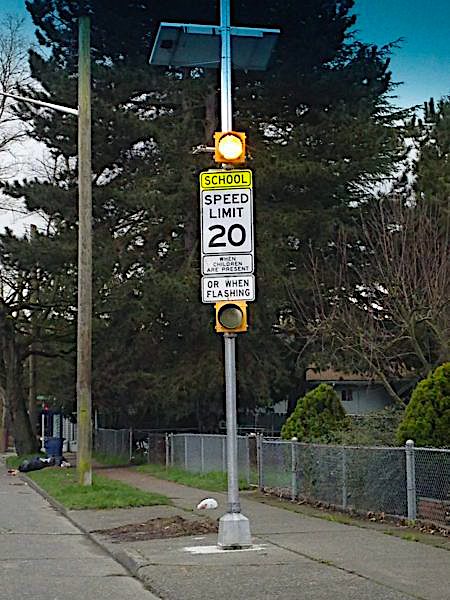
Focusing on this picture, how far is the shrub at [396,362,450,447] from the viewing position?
601 inches

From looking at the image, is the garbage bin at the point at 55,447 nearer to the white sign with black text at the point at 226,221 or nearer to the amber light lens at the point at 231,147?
the white sign with black text at the point at 226,221

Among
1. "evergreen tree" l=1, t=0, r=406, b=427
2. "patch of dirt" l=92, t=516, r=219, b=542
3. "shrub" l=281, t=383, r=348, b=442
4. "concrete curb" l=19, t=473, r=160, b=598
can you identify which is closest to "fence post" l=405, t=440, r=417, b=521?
"patch of dirt" l=92, t=516, r=219, b=542

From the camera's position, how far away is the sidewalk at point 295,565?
31.5 feet

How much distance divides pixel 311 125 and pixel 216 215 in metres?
21.4

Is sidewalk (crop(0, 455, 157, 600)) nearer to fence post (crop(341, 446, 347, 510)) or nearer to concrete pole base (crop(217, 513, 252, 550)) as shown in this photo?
concrete pole base (crop(217, 513, 252, 550))

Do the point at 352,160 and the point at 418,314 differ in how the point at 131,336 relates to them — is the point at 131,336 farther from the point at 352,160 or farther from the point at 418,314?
the point at 418,314

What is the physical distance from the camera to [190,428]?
38125 mm

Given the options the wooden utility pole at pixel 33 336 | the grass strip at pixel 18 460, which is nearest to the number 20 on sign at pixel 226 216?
the wooden utility pole at pixel 33 336

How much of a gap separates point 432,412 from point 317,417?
5.00 meters

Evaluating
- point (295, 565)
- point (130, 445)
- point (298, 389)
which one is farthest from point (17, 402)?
point (295, 565)

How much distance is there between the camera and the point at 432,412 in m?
15.4

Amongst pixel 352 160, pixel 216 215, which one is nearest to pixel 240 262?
pixel 216 215

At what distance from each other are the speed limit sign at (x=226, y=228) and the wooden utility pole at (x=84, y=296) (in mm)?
10507

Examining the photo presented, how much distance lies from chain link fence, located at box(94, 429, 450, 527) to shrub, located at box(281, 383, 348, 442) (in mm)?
434
